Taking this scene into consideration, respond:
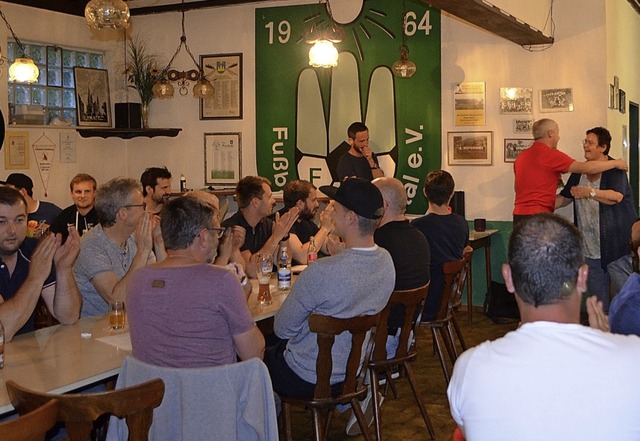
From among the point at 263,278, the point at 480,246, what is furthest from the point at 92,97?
the point at 263,278

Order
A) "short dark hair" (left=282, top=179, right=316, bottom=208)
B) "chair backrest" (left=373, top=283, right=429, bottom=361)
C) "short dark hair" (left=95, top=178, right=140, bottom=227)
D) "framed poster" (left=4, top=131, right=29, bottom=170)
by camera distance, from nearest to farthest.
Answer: "chair backrest" (left=373, top=283, right=429, bottom=361), "short dark hair" (left=95, top=178, right=140, bottom=227), "short dark hair" (left=282, top=179, right=316, bottom=208), "framed poster" (left=4, top=131, right=29, bottom=170)

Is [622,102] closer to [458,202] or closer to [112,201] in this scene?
[458,202]

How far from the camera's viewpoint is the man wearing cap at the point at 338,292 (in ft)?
12.0

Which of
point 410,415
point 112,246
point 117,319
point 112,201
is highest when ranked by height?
point 112,201

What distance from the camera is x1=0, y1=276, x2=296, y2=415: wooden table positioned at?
114 inches

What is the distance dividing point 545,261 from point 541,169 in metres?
6.01

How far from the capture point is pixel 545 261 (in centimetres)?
208

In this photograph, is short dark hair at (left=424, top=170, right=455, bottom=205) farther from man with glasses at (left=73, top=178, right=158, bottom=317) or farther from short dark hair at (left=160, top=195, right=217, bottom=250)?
short dark hair at (left=160, top=195, right=217, bottom=250)

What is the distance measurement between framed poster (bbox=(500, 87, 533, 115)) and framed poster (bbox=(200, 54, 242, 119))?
125 inches

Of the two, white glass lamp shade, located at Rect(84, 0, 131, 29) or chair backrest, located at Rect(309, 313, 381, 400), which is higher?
white glass lamp shade, located at Rect(84, 0, 131, 29)

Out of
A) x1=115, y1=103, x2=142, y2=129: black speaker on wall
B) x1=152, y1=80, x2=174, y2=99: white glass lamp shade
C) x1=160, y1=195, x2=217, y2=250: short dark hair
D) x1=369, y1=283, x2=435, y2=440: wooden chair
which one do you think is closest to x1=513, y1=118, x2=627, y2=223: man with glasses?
x1=369, y1=283, x2=435, y2=440: wooden chair

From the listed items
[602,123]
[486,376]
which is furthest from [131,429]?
[602,123]

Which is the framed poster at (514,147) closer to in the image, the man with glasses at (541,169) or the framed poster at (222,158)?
the man with glasses at (541,169)

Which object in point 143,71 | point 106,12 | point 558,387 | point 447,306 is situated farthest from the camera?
point 143,71
